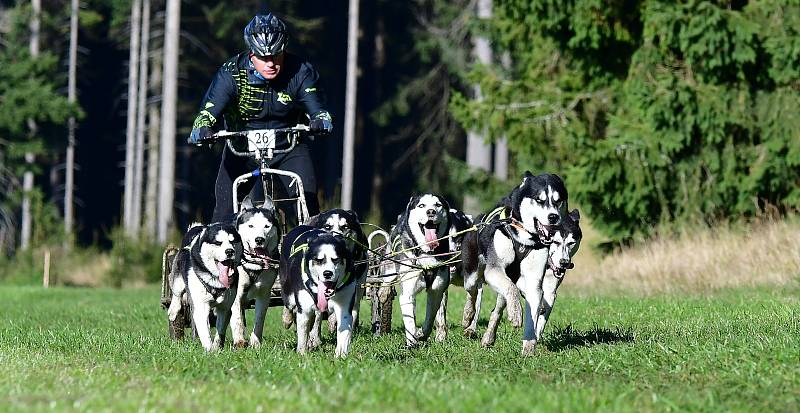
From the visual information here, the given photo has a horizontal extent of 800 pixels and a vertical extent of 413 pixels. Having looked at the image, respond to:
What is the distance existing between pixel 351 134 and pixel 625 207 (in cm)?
2028

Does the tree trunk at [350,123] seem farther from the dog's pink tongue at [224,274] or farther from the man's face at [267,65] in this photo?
the dog's pink tongue at [224,274]

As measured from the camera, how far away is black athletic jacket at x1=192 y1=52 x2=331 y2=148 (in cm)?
1284

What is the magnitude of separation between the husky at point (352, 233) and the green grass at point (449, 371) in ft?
1.88

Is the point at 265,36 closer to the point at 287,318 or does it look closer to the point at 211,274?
the point at 211,274

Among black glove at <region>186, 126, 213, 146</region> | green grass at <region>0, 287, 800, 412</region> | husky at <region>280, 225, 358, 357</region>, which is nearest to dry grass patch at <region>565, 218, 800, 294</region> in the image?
green grass at <region>0, 287, 800, 412</region>

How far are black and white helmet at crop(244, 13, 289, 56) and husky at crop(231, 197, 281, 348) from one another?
→ 1486 millimetres

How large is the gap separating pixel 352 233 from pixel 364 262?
0.66 metres

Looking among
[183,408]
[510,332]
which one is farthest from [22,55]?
[183,408]

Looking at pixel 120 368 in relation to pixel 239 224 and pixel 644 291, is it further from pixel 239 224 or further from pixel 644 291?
pixel 644 291

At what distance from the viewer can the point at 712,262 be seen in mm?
19719

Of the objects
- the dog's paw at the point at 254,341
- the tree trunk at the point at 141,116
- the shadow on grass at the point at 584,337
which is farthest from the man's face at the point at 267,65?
the tree trunk at the point at 141,116

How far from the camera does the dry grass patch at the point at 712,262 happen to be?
1888cm

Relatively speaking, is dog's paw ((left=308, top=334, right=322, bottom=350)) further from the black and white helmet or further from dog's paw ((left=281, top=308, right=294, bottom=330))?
the black and white helmet

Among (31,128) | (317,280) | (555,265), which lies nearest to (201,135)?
(317,280)
